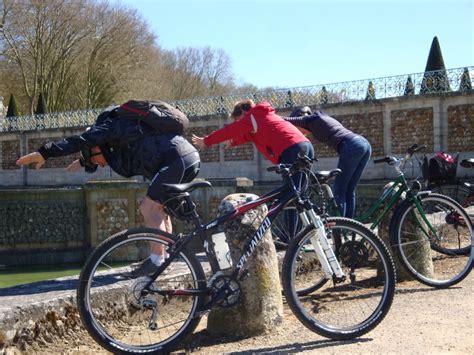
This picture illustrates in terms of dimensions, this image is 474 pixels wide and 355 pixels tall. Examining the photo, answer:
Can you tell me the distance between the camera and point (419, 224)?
5.78 metres

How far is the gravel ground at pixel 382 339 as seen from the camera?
12.9 feet

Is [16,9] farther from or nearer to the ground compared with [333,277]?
farther from the ground

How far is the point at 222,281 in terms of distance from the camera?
4.11m

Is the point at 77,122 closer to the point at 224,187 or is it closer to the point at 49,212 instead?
the point at 49,212

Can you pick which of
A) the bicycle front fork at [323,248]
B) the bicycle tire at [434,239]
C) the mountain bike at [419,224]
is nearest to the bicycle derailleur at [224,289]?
the bicycle front fork at [323,248]

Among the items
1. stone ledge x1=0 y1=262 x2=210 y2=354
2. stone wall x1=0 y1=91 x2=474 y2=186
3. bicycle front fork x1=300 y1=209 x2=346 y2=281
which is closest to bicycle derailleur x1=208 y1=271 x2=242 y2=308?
stone ledge x1=0 y1=262 x2=210 y2=354

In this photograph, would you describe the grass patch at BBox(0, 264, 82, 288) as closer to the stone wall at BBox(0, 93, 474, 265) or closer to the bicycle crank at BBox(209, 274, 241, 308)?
the stone wall at BBox(0, 93, 474, 265)

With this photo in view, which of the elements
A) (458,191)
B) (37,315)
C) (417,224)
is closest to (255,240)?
(37,315)

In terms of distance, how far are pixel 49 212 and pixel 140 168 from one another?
47.8 ft

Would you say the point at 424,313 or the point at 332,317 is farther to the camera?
the point at 424,313

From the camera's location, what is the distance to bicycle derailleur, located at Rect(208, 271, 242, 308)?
407cm

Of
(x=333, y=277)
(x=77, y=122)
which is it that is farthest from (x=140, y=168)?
(x=77, y=122)

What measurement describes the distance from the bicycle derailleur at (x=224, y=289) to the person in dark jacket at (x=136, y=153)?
0.68 meters

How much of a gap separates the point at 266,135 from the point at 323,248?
1770 mm
